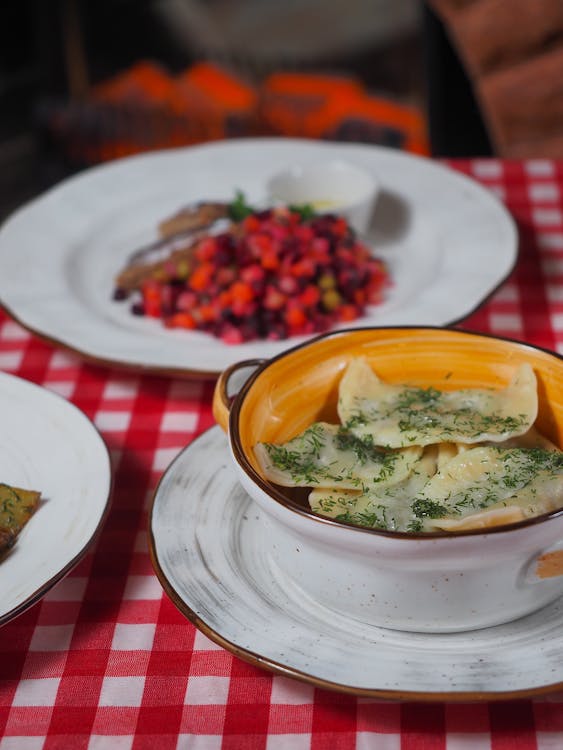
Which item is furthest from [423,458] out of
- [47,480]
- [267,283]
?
[267,283]

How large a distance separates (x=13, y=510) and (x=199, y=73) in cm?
503

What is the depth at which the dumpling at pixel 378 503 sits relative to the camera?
1236 millimetres

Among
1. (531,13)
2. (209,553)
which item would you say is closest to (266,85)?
(531,13)

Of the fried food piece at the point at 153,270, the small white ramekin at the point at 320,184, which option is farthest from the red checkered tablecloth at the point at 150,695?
the small white ramekin at the point at 320,184

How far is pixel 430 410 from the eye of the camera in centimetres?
147

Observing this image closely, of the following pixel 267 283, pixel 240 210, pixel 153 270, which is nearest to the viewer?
pixel 267 283

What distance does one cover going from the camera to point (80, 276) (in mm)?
2490

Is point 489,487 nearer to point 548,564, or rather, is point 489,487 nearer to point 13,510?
point 548,564

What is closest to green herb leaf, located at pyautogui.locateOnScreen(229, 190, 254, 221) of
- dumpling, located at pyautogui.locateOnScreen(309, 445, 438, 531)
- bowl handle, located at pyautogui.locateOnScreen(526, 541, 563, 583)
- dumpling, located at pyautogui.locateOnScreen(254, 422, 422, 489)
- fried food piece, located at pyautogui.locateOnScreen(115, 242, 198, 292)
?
fried food piece, located at pyautogui.locateOnScreen(115, 242, 198, 292)

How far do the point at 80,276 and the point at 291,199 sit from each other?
2.36 ft

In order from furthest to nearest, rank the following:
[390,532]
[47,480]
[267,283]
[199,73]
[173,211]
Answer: [199,73] → [173,211] → [267,283] → [47,480] → [390,532]

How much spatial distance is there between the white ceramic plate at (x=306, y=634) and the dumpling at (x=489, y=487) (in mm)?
156

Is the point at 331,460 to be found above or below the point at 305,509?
below

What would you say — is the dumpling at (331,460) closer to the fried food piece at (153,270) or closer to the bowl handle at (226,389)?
the bowl handle at (226,389)
